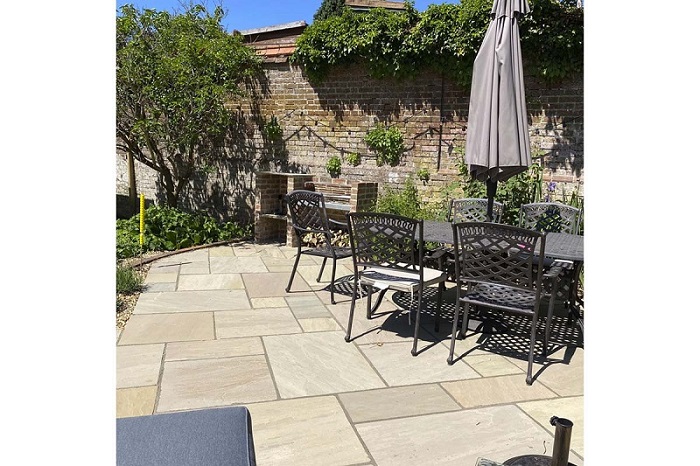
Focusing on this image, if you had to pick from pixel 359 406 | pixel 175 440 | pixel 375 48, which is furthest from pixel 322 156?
pixel 175 440

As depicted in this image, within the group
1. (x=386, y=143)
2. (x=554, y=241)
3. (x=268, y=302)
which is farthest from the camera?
(x=386, y=143)

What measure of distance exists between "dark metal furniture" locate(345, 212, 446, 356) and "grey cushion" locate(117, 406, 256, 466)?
200cm

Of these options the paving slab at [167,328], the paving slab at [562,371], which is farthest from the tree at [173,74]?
the paving slab at [562,371]

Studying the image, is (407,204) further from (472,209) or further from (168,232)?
(168,232)

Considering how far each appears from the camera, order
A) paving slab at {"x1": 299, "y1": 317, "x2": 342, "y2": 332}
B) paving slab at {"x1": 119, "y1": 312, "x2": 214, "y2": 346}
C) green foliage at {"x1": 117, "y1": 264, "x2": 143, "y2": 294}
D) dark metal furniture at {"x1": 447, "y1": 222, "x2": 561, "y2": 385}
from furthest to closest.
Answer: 1. green foliage at {"x1": 117, "y1": 264, "x2": 143, "y2": 294}
2. paving slab at {"x1": 299, "y1": 317, "x2": 342, "y2": 332}
3. paving slab at {"x1": 119, "y1": 312, "x2": 214, "y2": 346}
4. dark metal furniture at {"x1": 447, "y1": 222, "x2": 561, "y2": 385}

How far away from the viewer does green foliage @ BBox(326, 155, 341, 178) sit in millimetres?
7746

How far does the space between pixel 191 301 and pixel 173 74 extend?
3886 millimetres

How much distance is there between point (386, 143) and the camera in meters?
7.27

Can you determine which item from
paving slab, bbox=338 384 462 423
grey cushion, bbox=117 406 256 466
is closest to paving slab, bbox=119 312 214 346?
paving slab, bbox=338 384 462 423

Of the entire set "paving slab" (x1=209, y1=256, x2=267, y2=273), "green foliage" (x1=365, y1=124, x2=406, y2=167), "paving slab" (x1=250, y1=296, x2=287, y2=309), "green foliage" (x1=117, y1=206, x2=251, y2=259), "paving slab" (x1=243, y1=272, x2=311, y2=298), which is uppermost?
"green foliage" (x1=365, y1=124, x2=406, y2=167)

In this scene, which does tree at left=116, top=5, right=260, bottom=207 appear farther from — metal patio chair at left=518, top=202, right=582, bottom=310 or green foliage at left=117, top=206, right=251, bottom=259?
metal patio chair at left=518, top=202, right=582, bottom=310

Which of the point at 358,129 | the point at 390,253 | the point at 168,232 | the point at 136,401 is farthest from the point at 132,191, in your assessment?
the point at 136,401
